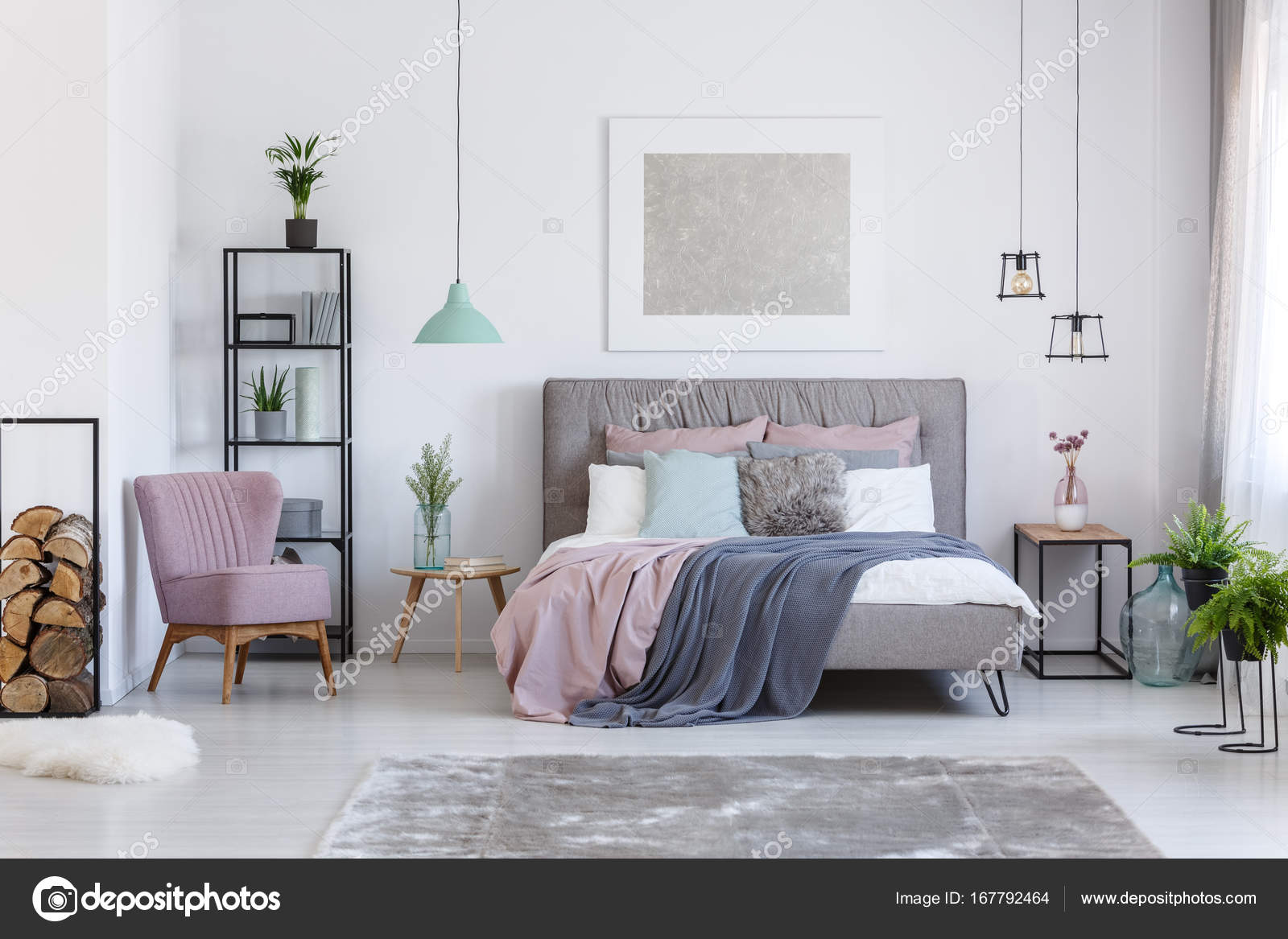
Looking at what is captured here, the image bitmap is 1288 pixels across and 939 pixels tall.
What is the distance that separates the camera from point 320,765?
13.0 feet

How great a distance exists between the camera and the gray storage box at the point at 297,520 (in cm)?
579

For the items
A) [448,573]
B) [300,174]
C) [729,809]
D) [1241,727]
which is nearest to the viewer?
[729,809]

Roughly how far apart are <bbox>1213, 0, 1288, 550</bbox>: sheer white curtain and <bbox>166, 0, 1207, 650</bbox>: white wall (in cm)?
63

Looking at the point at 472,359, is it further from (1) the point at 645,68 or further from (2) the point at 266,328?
(1) the point at 645,68

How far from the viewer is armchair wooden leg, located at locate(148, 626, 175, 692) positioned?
16.4 feet

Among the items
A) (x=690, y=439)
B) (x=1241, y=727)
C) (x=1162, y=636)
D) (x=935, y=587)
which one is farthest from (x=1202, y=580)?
(x=690, y=439)

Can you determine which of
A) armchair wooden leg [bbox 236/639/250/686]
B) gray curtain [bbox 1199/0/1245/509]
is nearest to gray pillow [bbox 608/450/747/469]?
armchair wooden leg [bbox 236/639/250/686]

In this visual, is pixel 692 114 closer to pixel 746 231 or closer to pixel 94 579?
pixel 746 231

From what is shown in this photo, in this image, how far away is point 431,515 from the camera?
5.77 metres

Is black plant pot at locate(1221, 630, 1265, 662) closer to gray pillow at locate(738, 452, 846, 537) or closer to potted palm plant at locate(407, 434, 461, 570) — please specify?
gray pillow at locate(738, 452, 846, 537)

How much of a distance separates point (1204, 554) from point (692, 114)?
308cm

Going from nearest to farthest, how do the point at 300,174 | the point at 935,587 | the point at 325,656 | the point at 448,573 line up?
1. the point at 935,587
2. the point at 325,656
3. the point at 448,573
4. the point at 300,174
